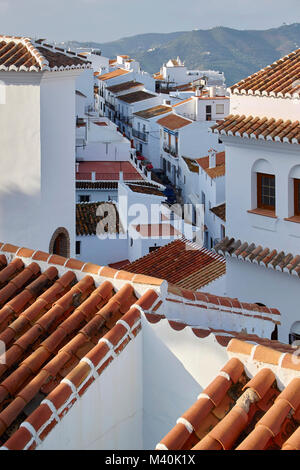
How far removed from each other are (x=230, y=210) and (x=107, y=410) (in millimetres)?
10498

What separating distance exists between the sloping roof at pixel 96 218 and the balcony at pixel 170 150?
21.7 metres

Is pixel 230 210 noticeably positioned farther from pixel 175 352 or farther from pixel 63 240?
pixel 175 352

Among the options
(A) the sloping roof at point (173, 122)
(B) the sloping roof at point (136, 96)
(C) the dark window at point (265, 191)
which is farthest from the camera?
(B) the sloping roof at point (136, 96)

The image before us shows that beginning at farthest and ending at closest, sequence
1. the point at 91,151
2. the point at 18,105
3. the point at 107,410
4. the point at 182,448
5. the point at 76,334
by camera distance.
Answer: the point at 91,151 < the point at 18,105 < the point at 76,334 < the point at 107,410 < the point at 182,448

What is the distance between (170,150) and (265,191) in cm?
4128

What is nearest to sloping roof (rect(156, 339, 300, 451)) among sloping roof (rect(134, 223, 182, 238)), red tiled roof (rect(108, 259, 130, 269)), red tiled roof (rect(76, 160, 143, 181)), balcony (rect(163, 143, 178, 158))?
sloping roof (rect(134, 223, 182, 238))

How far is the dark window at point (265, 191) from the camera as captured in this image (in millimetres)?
15312

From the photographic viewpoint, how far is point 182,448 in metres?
5.03

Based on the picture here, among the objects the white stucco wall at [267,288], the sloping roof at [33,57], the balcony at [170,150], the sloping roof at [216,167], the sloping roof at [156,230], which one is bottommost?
the sloping roof at [156,230]

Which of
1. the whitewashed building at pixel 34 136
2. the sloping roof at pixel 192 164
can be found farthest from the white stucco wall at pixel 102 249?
the sloping roof at pixel 192 164

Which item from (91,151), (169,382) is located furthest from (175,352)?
(91,151)

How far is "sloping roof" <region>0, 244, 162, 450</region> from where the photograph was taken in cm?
548

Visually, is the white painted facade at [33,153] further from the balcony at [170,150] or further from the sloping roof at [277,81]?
the balcony at [170,150]

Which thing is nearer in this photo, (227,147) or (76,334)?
(76,334)
